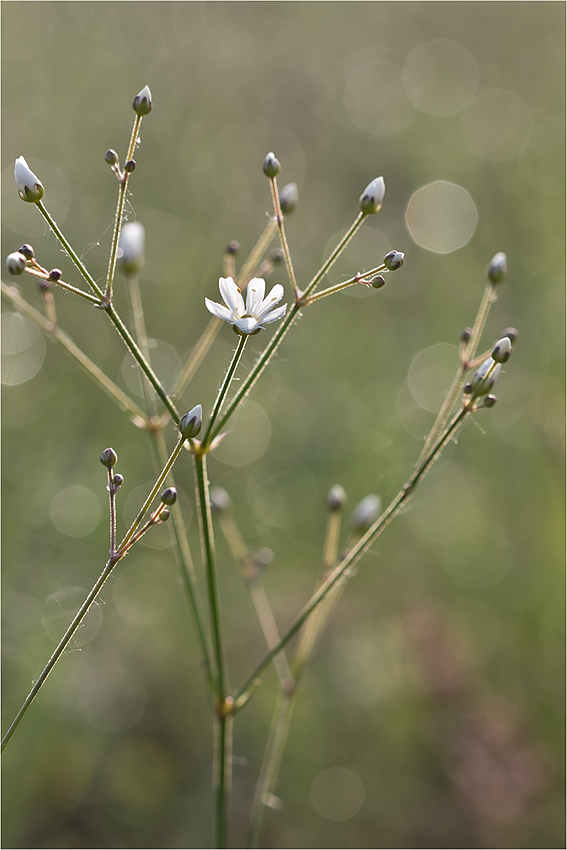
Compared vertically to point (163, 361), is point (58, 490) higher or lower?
lower

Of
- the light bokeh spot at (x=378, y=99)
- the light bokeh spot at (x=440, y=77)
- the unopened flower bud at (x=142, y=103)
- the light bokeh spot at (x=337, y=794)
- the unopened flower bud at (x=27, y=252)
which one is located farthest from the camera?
the light bokeh spot at (x=440, y=77)

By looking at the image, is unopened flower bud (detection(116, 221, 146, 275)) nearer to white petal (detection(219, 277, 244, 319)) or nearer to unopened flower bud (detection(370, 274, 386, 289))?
white petal (detection(219, 277, 244, 319))

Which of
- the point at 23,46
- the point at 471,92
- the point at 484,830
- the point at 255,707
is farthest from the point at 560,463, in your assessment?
the point at 23,46

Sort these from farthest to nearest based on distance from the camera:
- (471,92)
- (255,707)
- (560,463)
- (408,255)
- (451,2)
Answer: (451,2) < (471,92) < (408,255) < (560,463) < (255,707)

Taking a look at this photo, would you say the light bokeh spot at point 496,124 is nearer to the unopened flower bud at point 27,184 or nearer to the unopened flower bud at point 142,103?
the unopened flower bud at point 142,103

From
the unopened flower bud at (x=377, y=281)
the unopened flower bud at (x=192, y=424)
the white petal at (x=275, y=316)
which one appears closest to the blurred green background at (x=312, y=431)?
the unopened flower bud at (x=192, y=424)

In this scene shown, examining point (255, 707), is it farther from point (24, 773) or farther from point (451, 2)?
point (451, 2)
